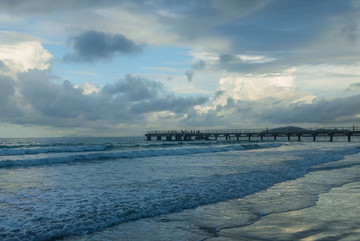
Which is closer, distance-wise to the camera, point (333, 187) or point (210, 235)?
point (210, 235)

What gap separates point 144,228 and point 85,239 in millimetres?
1289

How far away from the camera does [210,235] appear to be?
224 inches

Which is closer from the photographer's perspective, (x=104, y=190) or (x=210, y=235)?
(x=210, y=235)

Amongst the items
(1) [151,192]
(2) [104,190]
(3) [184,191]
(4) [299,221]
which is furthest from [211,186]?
(4) [299,221]

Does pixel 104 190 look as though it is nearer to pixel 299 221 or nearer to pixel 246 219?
pixel 246 219

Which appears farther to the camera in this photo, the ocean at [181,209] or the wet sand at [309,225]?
→ the ocean at [181,209]

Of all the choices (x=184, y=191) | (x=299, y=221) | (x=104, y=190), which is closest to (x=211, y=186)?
(x=184, y=191)

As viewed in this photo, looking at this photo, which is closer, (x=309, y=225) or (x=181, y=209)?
(x=309, y=225)

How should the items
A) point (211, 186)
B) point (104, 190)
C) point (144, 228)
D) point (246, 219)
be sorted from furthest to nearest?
1. point (211, 186)
2. point (104, 190)
3. point (246, 219)
4. point (144, 228)

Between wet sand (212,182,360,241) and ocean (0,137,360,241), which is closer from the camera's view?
wet sand (212,182,360,241)

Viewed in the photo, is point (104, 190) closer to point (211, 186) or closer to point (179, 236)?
point (211, 186)

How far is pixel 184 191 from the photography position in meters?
10.3

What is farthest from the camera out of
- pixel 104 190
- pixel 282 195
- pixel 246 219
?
pixel 104 190

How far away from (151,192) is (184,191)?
1.23m
